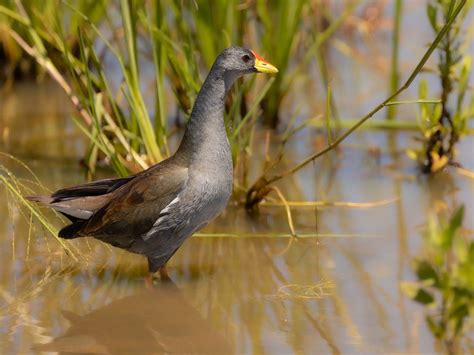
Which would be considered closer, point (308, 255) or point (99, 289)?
point (99, 289)

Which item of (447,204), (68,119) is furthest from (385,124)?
(68,119)

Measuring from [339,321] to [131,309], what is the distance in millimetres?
847

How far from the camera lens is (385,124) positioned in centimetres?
598

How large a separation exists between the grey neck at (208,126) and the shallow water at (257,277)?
1.69ft

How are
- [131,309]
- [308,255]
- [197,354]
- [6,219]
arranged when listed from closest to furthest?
[197,354] → [131,309] → [308,255] → [6,219]

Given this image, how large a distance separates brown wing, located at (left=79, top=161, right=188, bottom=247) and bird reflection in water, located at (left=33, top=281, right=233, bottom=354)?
28cm

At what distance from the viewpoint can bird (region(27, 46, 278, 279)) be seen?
4066mm

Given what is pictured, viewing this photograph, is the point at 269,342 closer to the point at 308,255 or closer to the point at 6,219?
the point at 308,255

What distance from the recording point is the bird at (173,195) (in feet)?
13.3

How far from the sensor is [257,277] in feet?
14.3

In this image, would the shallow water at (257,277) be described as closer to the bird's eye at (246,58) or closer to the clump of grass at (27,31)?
the clump of grass at (27,31)

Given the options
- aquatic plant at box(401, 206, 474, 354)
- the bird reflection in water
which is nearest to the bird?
the bird reflection in water

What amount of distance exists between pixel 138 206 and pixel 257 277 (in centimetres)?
62

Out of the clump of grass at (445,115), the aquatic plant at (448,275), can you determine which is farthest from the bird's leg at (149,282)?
the clump of grass at (445,115)
